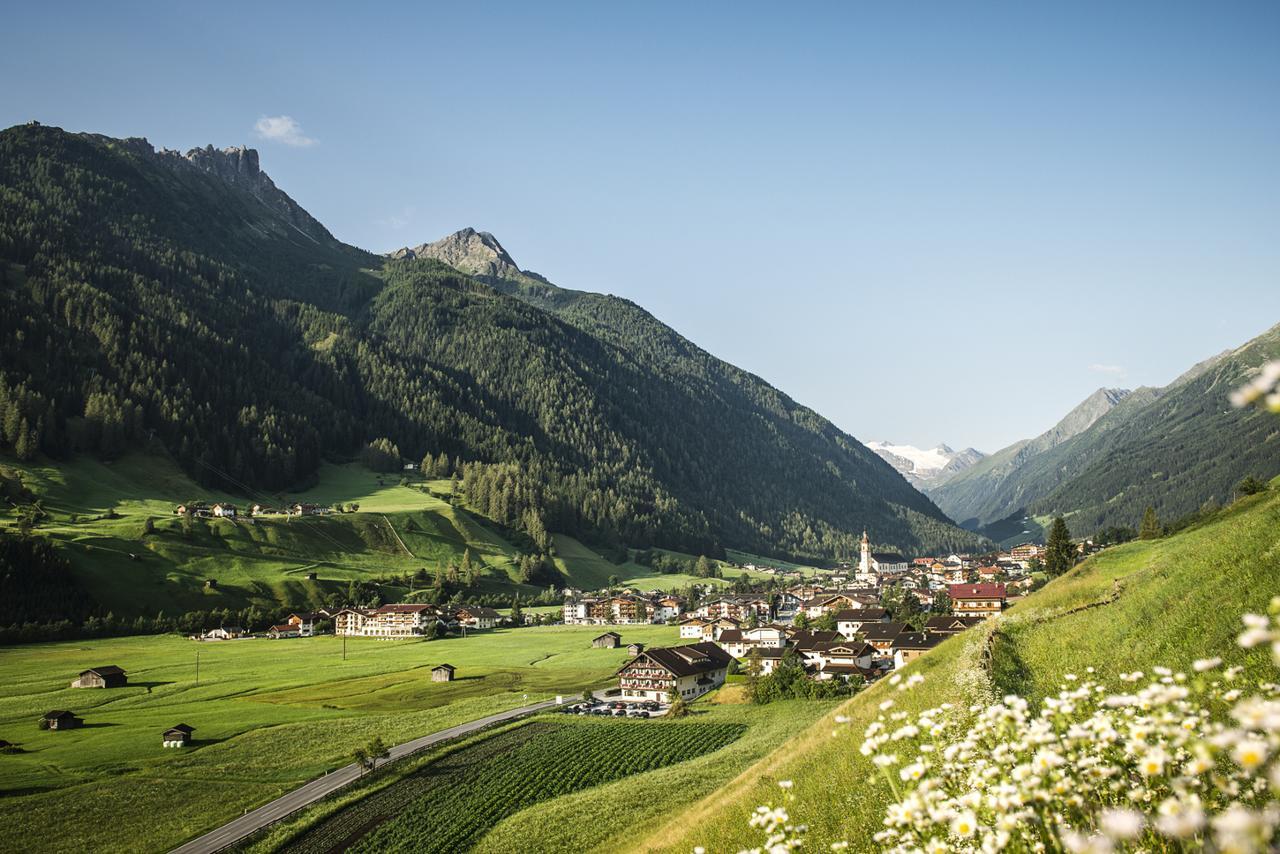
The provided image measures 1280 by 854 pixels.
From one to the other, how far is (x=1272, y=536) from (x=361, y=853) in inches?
1746

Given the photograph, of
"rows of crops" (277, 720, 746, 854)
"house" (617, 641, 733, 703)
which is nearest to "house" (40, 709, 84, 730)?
"rows of crops" (277, 720, 746, 854)

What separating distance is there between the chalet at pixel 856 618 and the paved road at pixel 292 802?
6795 centimetres

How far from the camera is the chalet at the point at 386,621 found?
141625mm

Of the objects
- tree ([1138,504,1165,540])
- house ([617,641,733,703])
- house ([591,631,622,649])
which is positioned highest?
tree ([1138,504,1165,540])

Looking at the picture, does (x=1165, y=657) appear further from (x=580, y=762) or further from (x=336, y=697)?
(x=336, y=697)

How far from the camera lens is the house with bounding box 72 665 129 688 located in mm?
82688

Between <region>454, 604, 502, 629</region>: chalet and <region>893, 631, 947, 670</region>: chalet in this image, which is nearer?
<region>893, 631, 947, 670</region>: chalet

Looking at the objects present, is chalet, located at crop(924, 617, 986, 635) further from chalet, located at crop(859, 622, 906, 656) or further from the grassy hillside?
the grassy hillside

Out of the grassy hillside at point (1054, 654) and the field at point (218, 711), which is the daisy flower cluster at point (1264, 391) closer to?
the grassy hillside at point (1054, 654)

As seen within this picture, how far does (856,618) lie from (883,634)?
23648 mm

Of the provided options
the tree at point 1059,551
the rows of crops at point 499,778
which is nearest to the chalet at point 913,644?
the tree at point 1059,551

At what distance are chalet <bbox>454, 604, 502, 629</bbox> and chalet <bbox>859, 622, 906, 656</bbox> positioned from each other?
81.4 metres

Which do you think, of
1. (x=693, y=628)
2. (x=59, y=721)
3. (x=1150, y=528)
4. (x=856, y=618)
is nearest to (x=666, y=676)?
(x=856, y=618)

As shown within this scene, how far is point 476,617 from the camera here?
153125 mm
